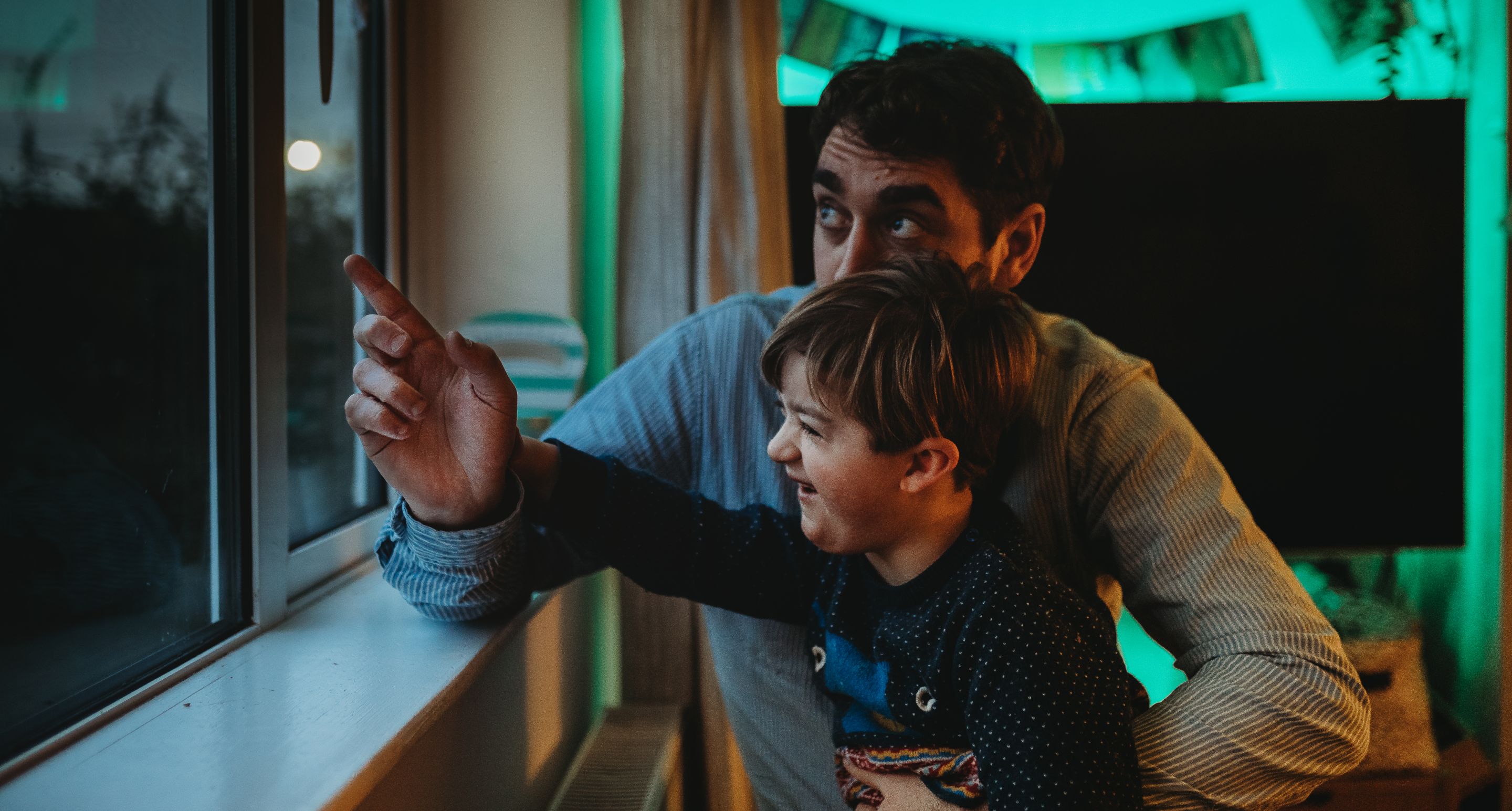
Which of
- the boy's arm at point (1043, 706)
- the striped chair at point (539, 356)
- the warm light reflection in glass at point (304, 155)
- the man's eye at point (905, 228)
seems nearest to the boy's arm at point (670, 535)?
the boy's arm at point (1043, 706)

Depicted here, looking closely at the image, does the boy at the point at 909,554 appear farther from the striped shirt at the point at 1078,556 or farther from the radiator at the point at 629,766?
the radiator at the point at 629,766

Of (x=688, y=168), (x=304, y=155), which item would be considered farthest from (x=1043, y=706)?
(x=688, y=168)

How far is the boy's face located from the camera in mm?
894

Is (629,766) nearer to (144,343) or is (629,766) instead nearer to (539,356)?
(539,356)

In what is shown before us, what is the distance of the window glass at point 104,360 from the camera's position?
0.74 m

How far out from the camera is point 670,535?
1.00 metres

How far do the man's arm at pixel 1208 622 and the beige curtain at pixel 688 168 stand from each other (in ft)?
3.30

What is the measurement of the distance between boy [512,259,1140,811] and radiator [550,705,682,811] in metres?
0.56

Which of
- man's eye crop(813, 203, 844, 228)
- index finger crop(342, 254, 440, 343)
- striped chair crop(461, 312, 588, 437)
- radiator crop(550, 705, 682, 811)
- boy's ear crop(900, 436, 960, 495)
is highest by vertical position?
man's eye crop(813, 203, 844, 228)

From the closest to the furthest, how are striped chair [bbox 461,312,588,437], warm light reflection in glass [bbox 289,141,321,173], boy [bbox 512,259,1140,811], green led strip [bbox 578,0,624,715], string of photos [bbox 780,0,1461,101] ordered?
boy [bbox 512,259,1140,811]
warm light reflection in glass [bbox 289,141,321,173]
striped chair [bbox 461,312,588,437]
green led strip [bbox 578,0,624,715]
string of photos [bbox 780,0,1461,101]

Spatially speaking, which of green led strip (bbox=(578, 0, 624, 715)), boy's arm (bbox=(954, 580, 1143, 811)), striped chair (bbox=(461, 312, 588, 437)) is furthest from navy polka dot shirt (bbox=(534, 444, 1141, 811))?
green led strip (bbox=(578, 0, 624, 715))

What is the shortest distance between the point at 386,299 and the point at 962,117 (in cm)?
69

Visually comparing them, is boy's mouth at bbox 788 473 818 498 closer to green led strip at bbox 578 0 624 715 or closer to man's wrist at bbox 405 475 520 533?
man's wrist at bbox 405 475 520 533

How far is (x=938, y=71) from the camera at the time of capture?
3.57ft
